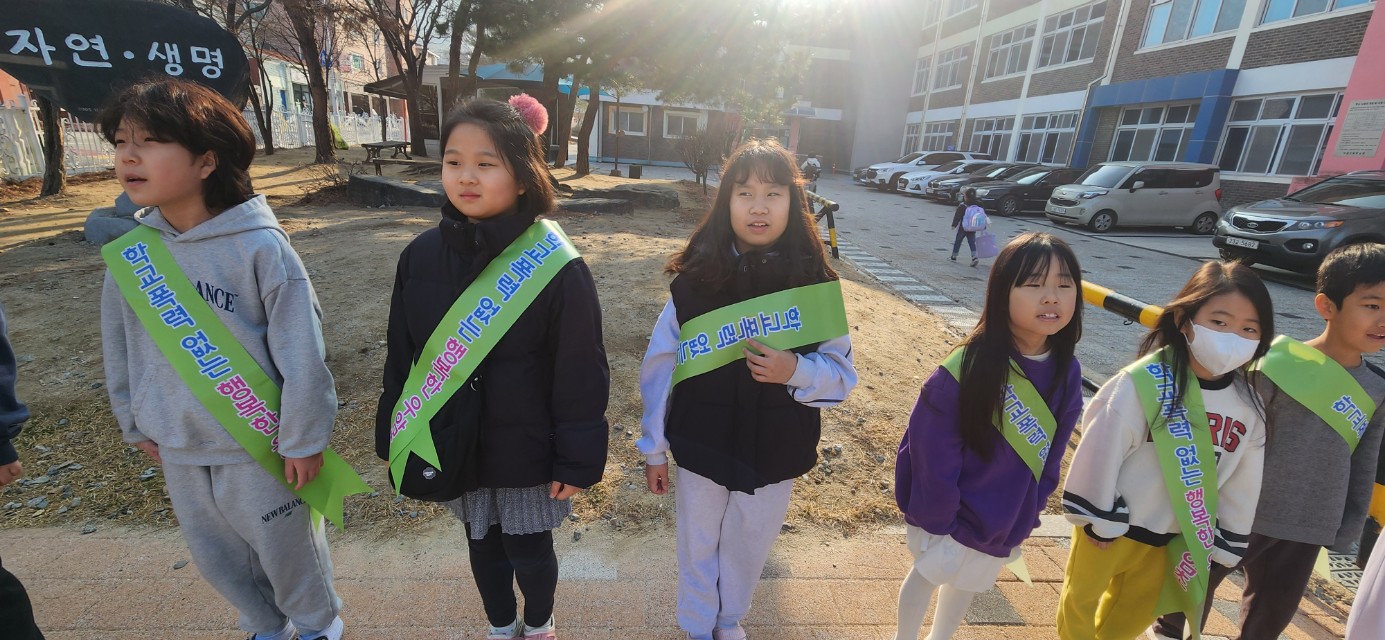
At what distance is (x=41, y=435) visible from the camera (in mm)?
3084

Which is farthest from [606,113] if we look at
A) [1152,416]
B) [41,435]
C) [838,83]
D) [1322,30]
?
[1152,416]

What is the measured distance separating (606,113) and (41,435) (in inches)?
1032

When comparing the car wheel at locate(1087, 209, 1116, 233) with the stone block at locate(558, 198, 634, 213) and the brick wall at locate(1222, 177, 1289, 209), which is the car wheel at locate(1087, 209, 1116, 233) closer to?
the brick wall at locate(1222, 177, 1289, 209)

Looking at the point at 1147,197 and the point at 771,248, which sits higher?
the point at 1147,197

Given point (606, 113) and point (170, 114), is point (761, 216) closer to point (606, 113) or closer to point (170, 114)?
point (170, 114)

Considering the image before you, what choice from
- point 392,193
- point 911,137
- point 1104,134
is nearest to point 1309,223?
point 1104,134

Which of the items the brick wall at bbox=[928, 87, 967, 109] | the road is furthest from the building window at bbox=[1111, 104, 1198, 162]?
the brick wall at bbox=[928, 87, 967, 109]

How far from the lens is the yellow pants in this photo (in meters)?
1.84

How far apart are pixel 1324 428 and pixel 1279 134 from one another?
17.8 m

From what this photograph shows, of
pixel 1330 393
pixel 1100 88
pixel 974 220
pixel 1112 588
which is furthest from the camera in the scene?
pixel 1100 88

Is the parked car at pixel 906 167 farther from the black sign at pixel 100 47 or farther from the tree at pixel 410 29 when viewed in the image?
the black sign at pixel 100 47

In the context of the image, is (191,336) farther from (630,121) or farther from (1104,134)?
(630,121)

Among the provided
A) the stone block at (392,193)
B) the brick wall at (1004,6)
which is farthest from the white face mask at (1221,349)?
the brick wall at (1004,6)

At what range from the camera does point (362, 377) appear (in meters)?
3.71
